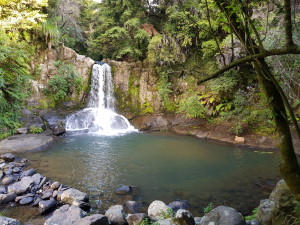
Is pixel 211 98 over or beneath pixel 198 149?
over

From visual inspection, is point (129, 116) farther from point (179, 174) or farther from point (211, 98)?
point (179, 174)

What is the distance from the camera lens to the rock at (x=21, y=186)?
5.65m

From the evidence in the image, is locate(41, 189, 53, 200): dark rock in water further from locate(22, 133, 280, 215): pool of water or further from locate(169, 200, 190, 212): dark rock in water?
locate(169, 200, 190, 212): dark rock in water

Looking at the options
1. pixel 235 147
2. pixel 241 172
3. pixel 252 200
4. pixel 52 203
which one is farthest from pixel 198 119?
pixel 52 203

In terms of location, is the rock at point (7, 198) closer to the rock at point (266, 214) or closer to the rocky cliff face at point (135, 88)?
the rock at point (266, 214)

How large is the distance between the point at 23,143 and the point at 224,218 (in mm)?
8905

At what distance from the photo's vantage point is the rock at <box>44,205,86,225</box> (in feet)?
13.6

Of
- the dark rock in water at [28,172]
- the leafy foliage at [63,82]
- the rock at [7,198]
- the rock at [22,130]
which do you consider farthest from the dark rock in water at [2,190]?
the leafy foliage at [63,82]

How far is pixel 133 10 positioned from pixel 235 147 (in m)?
12.1

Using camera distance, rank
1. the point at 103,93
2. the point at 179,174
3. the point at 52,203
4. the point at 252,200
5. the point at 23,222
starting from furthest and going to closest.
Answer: the point at 103,93, the point at 179,174, the point at 252,200, the point at 52,203, the point at 23,222

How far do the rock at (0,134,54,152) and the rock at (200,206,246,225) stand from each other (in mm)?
8042

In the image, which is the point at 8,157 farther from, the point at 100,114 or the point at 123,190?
the point at 100,114

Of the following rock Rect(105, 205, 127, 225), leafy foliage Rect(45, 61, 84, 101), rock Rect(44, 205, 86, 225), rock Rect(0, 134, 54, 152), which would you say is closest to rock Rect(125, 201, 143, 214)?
rock Rect(105, 205, 127, 225)

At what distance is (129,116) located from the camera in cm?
1539
